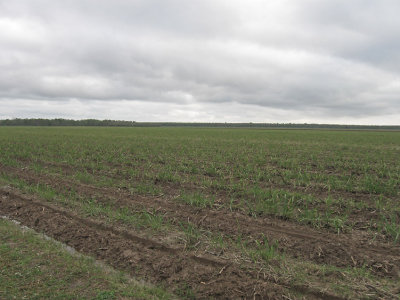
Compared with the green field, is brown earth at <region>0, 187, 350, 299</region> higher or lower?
lower

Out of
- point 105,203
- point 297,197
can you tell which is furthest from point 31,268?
point 297,197

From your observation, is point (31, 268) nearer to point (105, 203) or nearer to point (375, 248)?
point (105, 203)

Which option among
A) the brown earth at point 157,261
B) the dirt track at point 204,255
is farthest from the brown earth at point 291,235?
the brown earth at point 157,261

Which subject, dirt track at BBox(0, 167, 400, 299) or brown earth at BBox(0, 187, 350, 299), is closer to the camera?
brown earth at BBox(0, 187, 350, 299)

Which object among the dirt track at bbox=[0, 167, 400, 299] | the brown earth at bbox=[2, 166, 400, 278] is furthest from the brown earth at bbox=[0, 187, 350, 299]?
the brown earth at bbox=[2, 166, 400, 278]

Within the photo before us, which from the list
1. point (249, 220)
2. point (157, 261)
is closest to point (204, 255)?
point (157, 261)

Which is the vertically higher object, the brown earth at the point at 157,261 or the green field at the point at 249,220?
the green field at the point at 249,220

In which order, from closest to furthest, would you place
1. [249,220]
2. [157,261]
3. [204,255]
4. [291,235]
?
[157,261] → [204,255] → [291,235] → [249,220]

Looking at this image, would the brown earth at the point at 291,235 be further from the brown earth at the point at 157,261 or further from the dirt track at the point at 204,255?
the brown earth at the point at 157,261

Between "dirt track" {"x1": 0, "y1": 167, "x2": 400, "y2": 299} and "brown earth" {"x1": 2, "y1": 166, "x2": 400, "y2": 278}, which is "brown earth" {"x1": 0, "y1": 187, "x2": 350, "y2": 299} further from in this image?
"brown earth" {"x1": 2, "y1": 166, "x2": 400, "y2": 278}

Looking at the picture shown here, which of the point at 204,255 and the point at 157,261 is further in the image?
the point at 204,255

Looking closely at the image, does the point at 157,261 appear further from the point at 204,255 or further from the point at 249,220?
the point at 249,220

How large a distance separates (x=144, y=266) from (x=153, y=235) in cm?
106

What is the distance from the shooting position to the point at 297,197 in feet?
25.6
